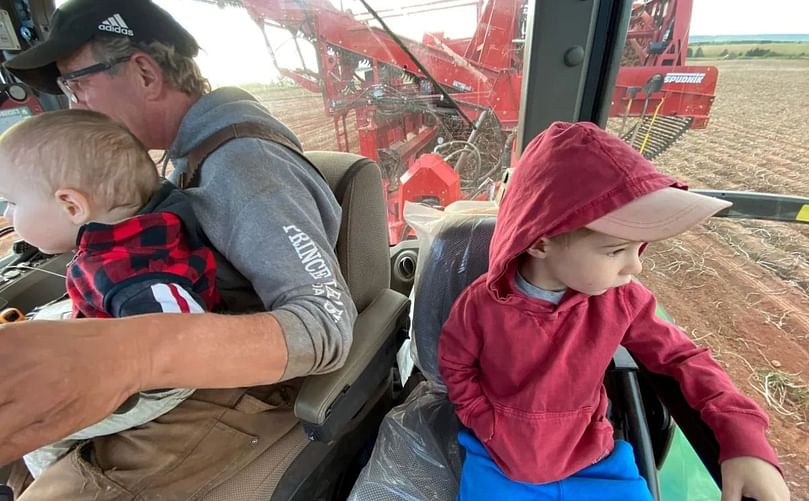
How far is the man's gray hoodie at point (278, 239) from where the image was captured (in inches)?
30.5

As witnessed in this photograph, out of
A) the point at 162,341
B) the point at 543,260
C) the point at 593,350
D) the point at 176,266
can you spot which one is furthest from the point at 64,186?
the point at 593,350

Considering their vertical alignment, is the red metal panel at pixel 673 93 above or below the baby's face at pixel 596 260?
above

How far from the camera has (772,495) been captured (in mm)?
746

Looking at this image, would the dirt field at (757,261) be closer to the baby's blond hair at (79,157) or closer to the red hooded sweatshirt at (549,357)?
the red hooded sweatshirt at (549,357)

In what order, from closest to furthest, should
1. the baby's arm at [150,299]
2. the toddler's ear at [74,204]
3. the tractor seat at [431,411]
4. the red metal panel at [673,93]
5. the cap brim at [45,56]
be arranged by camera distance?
the baby's arm at [150,299] → the toddler's ear at [74,204] → the cap brim at [45,56] → the tractor seat at [431,411] → the red metal panel at [673,93]

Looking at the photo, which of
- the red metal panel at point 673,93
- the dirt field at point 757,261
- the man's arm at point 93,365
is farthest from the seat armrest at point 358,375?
the dirt field at point 757,261

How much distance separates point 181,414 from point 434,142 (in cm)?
132

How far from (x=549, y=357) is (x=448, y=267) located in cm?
36

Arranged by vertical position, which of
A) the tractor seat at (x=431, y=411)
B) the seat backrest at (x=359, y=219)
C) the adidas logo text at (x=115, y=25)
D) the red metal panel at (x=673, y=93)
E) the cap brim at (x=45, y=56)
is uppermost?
the adidas logo text at (x=115, y=25)

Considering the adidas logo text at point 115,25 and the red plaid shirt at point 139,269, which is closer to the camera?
the red plaid shirt at point 139,269

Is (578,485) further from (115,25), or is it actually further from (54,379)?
(115,25)

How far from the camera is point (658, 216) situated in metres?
0.72

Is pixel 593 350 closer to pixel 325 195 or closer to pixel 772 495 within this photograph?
pixel 772 495

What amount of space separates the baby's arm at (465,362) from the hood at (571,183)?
201 mm
